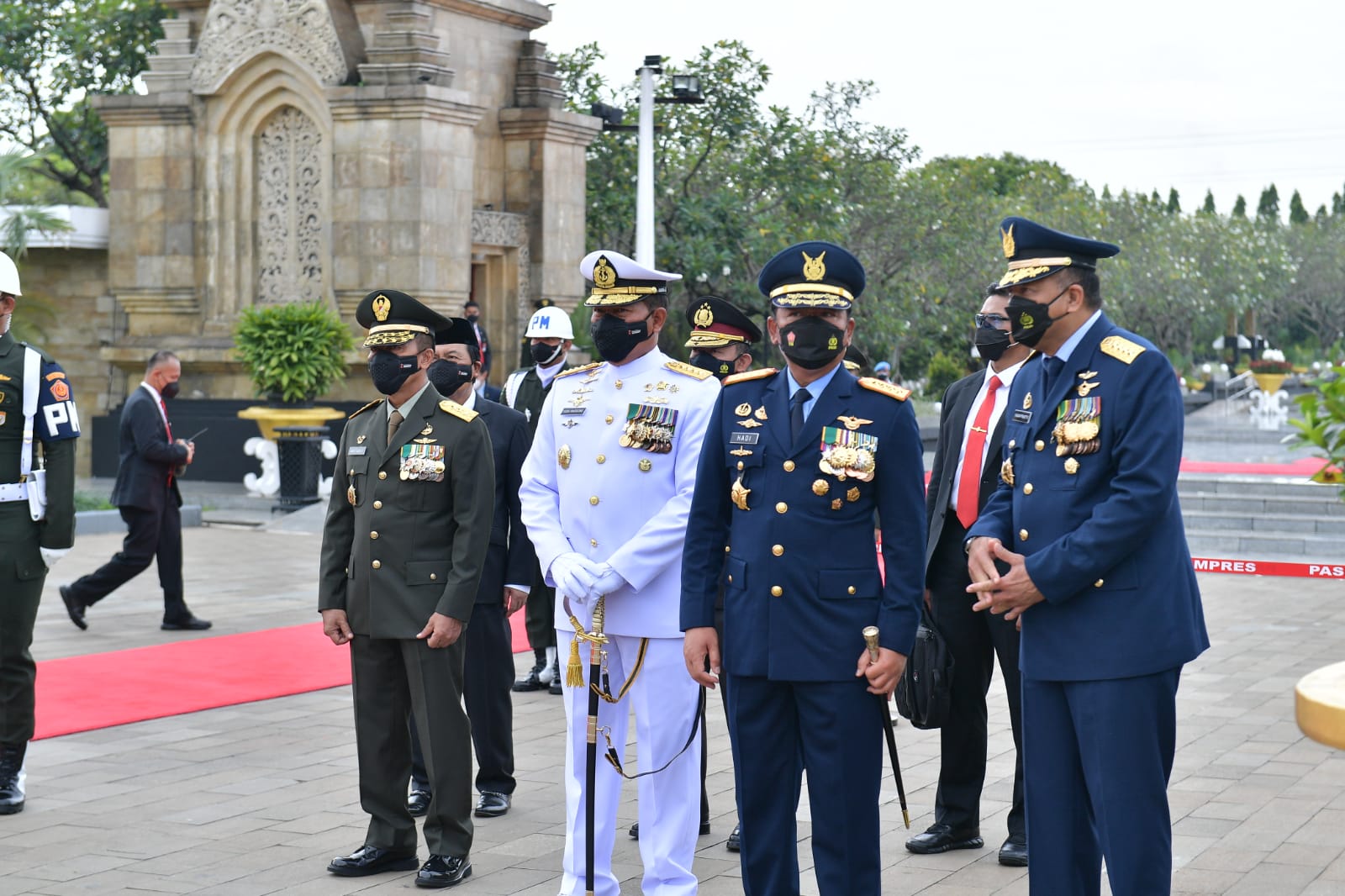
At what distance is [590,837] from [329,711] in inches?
155

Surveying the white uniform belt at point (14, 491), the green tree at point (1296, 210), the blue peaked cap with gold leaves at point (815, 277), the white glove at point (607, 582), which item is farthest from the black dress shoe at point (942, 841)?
the green tree at point (1296, 210)

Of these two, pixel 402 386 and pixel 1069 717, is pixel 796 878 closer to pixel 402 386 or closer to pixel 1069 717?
pixel 1069 717

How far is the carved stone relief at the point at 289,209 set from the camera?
21422 millimetres

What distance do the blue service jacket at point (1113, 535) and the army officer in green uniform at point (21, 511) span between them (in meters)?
4.22

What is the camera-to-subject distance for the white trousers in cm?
516

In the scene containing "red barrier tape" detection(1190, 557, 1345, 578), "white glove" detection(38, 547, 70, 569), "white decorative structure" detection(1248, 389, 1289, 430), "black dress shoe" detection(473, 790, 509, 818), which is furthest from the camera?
"white decorative structure" detection(1248, 389, 1289, 430)

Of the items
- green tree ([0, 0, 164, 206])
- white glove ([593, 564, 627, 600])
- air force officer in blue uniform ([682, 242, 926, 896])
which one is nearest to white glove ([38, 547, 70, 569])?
white glove ([593, 564, 627, 600])

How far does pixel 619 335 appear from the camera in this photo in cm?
541

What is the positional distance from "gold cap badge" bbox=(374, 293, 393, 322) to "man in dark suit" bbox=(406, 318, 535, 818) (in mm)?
804

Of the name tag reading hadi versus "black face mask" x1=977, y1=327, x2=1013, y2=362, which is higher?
"black face mask" x1=977, y1=327, x2=1013, y2=362

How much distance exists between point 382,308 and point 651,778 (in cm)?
195

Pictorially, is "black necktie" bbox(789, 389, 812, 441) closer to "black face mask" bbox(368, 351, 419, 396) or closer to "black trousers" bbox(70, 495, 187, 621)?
"black face mask" bbox(368, 351, 419, 396)

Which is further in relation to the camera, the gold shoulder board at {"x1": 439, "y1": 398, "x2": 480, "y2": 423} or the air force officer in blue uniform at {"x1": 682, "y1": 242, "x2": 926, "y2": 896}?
the gold shoulder board at {"x1": 439, "y1": 398, "x2": 480, "y2": 423}

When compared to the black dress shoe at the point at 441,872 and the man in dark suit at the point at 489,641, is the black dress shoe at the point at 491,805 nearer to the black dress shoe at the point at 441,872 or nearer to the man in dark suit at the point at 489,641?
the man in dark suit at the point at 489,641
